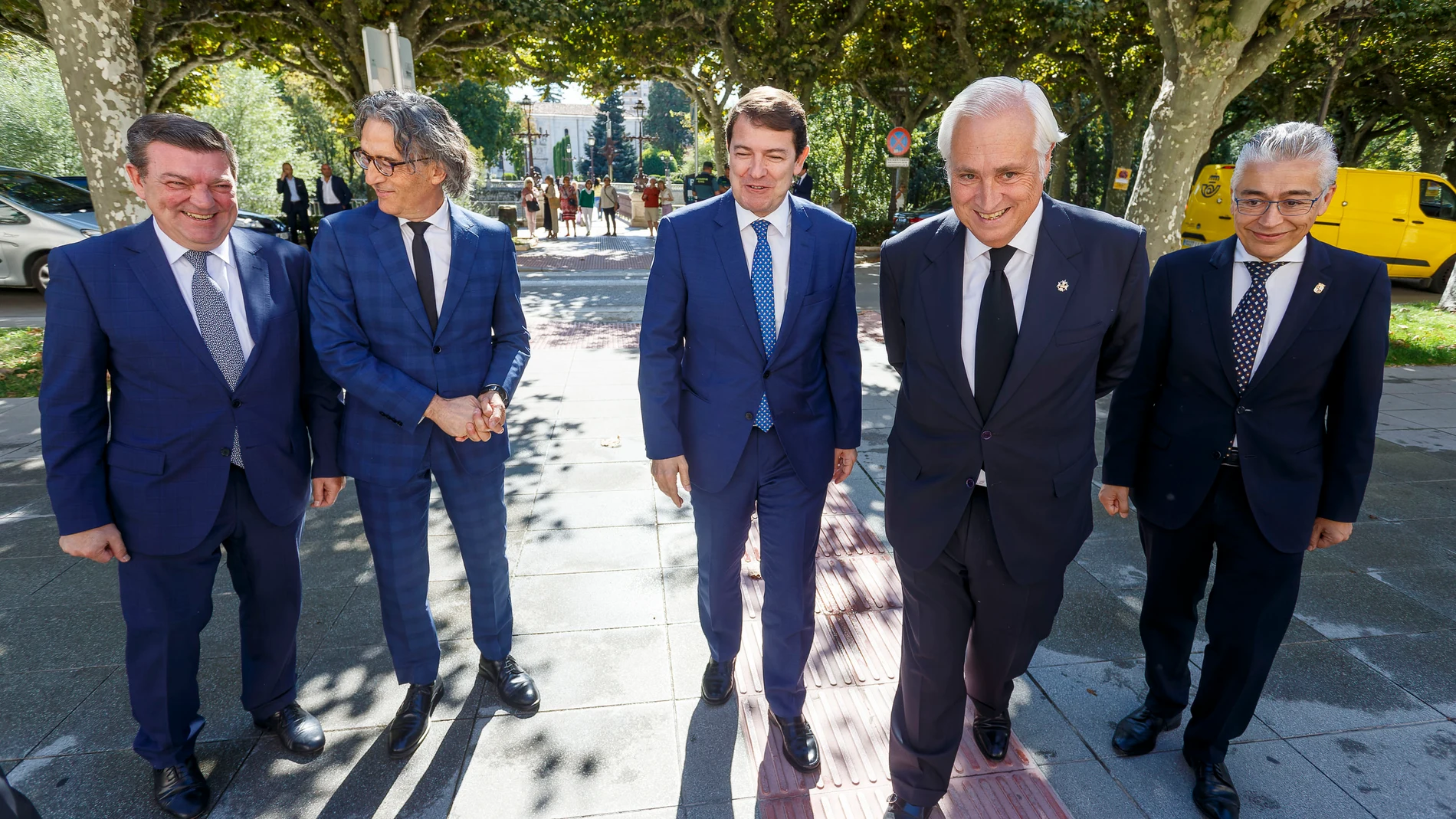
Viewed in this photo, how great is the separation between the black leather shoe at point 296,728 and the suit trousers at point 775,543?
146 centimetres

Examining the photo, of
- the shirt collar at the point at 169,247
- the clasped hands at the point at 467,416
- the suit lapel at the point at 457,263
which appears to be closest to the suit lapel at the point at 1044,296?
the clasped hands at the point at 467,416

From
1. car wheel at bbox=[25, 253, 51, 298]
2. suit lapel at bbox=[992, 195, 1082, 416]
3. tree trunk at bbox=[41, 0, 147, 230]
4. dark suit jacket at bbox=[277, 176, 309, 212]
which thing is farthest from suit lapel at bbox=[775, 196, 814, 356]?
dark suit jacket at bbox=[277, 176, 309, 212]

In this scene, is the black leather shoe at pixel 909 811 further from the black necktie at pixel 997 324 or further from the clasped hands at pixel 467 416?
the clasped hands at pixel 467 416

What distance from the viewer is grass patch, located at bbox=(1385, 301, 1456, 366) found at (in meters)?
8.87

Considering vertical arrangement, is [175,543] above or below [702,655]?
above

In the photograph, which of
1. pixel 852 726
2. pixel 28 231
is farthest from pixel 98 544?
pixel 28 231

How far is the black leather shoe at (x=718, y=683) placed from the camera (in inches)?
114

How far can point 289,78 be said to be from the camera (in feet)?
91.9

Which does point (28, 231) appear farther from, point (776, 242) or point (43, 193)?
point (776, 242)

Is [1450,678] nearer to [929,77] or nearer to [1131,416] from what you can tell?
[1131,416]

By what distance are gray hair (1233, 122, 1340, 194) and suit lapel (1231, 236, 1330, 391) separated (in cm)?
19

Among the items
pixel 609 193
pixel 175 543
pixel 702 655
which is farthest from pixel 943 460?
pixel 609 193

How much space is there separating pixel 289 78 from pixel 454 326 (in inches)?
1254

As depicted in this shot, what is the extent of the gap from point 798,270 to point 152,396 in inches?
77.5
